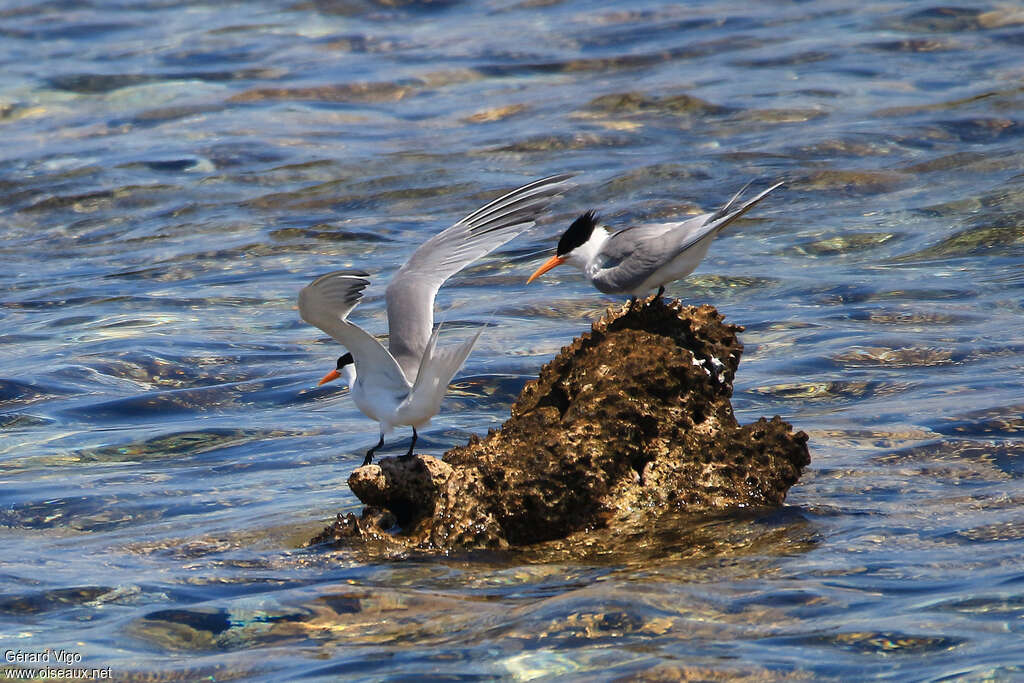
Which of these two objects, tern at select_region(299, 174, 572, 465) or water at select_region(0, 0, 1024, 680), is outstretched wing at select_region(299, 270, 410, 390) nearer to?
tern at select_region(299, 174, 572, 465)

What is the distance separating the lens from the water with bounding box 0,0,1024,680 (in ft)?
18.3

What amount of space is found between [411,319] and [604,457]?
3.99 ft

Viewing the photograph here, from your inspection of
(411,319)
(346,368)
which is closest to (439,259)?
(411,319)

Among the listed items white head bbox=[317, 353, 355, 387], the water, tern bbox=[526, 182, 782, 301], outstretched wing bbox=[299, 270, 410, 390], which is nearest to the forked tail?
tern bbox=[526, 182, 782, 301]

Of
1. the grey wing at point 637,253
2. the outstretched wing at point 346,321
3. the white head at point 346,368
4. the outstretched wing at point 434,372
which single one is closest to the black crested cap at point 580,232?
the grey wing at point 637,253

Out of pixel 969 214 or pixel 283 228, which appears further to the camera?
pixel 283 228

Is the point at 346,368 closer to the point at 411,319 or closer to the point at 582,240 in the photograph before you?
the point at 411,319

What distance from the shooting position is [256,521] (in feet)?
23.5

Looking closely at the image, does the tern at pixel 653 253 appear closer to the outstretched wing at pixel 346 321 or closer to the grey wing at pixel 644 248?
the grey wing at pixel 644 248

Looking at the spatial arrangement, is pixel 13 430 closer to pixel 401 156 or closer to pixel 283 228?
pixel 283 228

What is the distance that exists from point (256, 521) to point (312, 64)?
13.9 m

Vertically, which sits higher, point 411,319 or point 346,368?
point 411,319

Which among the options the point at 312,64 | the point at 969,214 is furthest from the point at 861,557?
the point at 312,64

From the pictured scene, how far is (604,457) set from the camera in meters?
6.49
